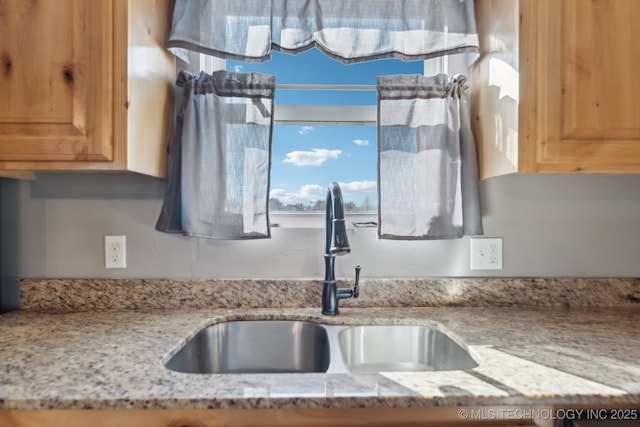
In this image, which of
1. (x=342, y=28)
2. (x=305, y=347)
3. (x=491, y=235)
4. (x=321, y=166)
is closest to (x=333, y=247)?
(x=305, y=347)

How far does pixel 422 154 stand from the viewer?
Result: 1268 millimetres

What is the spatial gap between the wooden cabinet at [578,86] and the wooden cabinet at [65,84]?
1.12 meters

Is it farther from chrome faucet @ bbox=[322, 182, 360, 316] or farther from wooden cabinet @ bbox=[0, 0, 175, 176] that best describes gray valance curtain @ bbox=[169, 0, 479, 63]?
chrome faucet @ bbox=[322, 182, 360, 316]

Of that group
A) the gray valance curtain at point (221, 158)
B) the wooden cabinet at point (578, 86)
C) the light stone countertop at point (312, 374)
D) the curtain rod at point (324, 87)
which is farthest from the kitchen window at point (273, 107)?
the light stone countertop at point (312, 374)

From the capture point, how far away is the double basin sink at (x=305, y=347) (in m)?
1.13

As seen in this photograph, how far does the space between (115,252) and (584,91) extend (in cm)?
157

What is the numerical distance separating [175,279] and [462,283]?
1.03 meters

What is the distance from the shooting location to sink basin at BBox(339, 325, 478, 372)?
1.14 meters

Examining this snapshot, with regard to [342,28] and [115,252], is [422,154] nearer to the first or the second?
[342,28]

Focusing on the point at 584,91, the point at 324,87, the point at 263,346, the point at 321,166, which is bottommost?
the point at 263,346

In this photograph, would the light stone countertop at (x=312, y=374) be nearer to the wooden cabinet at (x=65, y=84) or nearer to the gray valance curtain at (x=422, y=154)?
the gray valance curtain at (x=422, y=154)

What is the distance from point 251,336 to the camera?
1.19 metres

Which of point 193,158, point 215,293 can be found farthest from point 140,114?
point 215,293

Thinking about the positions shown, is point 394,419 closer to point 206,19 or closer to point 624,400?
point 624,400
